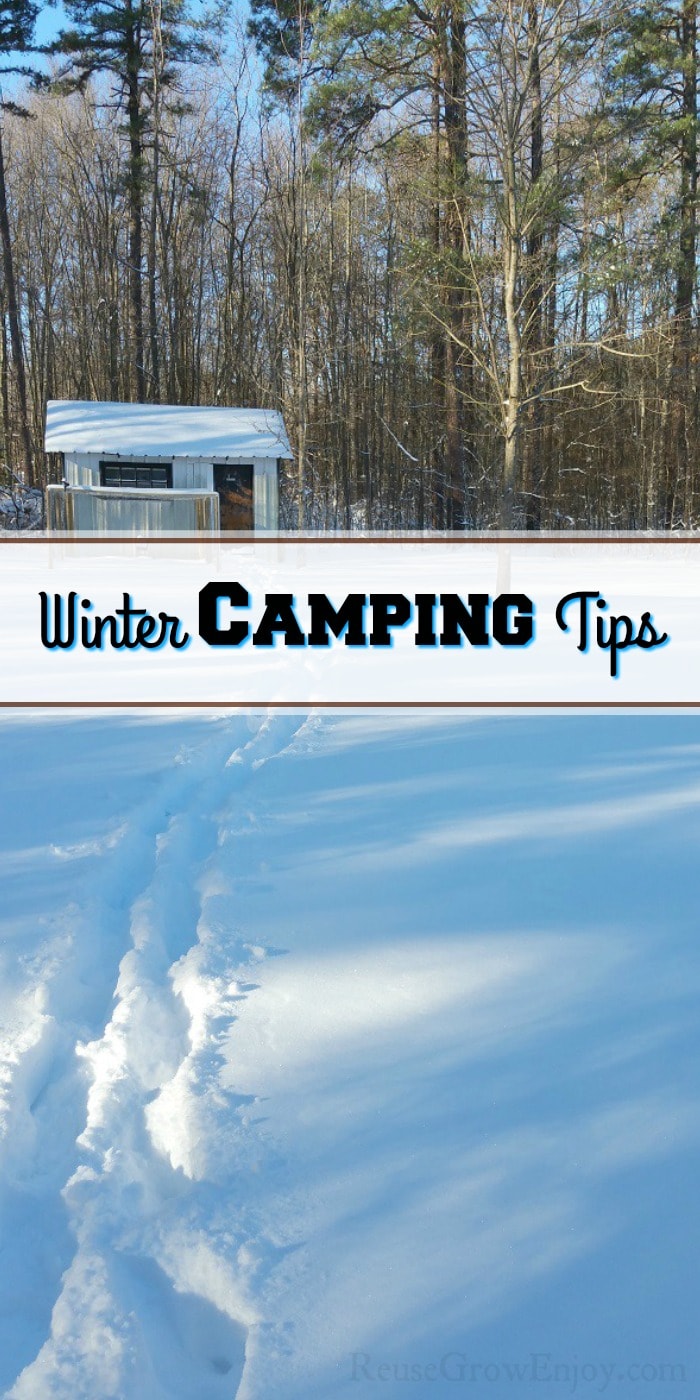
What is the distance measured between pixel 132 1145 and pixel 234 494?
61.3 ft

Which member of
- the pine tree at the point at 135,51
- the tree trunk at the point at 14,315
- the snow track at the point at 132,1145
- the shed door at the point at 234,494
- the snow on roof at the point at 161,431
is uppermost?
the pine tree at the point at 135,51

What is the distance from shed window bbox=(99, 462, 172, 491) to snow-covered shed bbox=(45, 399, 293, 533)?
19 mm

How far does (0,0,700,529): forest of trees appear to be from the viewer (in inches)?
694

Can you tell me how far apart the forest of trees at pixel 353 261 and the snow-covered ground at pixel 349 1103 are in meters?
10.6

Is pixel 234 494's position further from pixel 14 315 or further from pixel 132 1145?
pixel 132 1145

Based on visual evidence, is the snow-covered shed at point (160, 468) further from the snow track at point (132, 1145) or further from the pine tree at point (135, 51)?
the snow track at point (132, 1145)

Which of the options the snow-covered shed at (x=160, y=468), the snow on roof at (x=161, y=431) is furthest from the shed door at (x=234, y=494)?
the snow on roof at (x=161, y=431)

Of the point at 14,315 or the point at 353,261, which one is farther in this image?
the point at 353,261

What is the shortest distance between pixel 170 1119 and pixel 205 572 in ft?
45.0

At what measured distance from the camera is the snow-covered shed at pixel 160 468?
19234 mm

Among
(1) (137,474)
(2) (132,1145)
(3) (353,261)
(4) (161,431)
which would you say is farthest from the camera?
(3) (353,261)

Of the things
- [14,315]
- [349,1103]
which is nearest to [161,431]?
[14,315]

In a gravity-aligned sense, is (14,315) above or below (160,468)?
above

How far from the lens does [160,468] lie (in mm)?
19594
